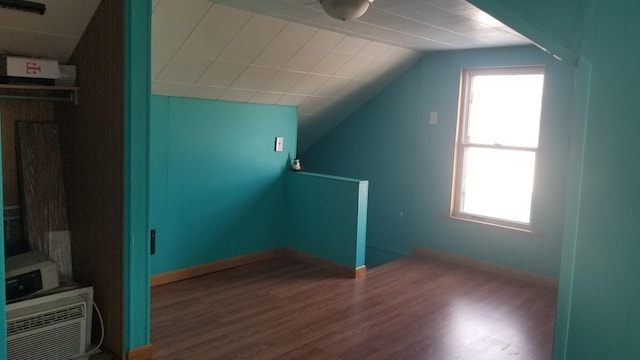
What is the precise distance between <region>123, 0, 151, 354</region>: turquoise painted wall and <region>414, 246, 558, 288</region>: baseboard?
316 centimetres

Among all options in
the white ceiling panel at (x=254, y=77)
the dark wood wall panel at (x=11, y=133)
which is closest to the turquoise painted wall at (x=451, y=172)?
the white ceiling panel at (x=254, y=77)

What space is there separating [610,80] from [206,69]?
293 centimetres

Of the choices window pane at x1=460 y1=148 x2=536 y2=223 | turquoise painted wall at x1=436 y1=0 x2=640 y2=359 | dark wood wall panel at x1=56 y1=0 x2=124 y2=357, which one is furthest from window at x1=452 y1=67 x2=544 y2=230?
dark wood wall panel at x1=56 y1=0 x2=124 y2=357

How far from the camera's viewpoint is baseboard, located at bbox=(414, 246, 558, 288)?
4.36 metres

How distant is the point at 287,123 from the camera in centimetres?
479

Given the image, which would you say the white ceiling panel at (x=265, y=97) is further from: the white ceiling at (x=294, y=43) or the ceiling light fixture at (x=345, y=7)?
the ceiling light fixture at (x=345, y=7)

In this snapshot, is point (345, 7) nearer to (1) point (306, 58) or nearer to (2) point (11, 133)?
(1) point (306, 58)

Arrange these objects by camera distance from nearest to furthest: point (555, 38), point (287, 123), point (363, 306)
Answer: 1. point (555, 38)
2. point (363, 306)
3. point (287, 123)

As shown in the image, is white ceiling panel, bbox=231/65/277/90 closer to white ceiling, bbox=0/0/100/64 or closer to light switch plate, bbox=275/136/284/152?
light switch plate, bbox=275/136/284/152

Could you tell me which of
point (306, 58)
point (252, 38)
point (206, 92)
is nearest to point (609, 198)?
point (252, 38)

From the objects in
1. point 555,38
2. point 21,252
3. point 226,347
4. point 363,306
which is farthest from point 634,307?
point 21,252

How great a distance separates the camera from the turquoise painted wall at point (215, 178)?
3891 millimetres

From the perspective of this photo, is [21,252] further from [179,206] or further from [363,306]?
[363,306]

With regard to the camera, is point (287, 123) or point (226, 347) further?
point (287, 123)
